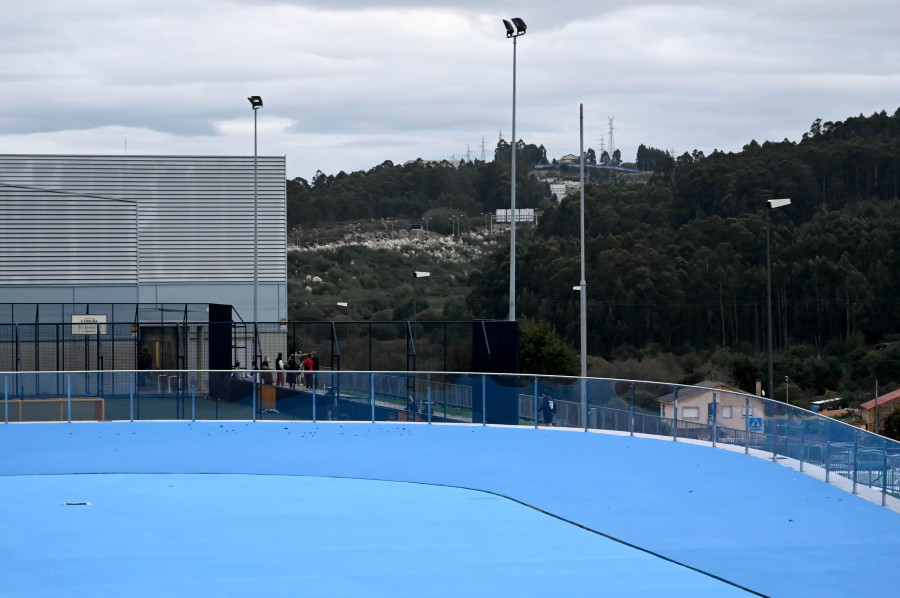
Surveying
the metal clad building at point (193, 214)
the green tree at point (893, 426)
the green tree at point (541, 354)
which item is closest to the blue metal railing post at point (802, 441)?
the green tree at point (893, 426)

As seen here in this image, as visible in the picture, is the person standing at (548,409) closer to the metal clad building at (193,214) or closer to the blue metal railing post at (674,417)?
the blue metal railing post at (674,417)

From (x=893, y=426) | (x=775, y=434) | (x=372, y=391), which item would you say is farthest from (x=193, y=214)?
(x=775, y=434)

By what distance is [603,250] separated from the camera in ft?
323

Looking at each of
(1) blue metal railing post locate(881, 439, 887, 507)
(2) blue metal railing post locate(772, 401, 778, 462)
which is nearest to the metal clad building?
(2) blue metal railing post locate(772, 401, 778, 462)

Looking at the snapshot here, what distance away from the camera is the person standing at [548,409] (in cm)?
2391

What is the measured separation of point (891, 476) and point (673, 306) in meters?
76.4

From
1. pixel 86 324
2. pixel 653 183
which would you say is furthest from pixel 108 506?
pixel 653 183

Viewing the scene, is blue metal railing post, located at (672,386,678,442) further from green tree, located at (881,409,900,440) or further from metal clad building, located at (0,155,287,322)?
metal clad building, located at (0,155,287,322)

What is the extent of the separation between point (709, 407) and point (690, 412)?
0.47m

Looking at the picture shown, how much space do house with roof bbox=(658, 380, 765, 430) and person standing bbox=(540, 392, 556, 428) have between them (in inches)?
92.0

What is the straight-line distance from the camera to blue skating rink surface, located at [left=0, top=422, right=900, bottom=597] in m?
14.9

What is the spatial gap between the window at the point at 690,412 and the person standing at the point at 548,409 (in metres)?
2.84

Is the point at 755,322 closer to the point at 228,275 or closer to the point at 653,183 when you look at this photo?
the point at 653,183

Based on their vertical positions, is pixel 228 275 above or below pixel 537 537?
above
